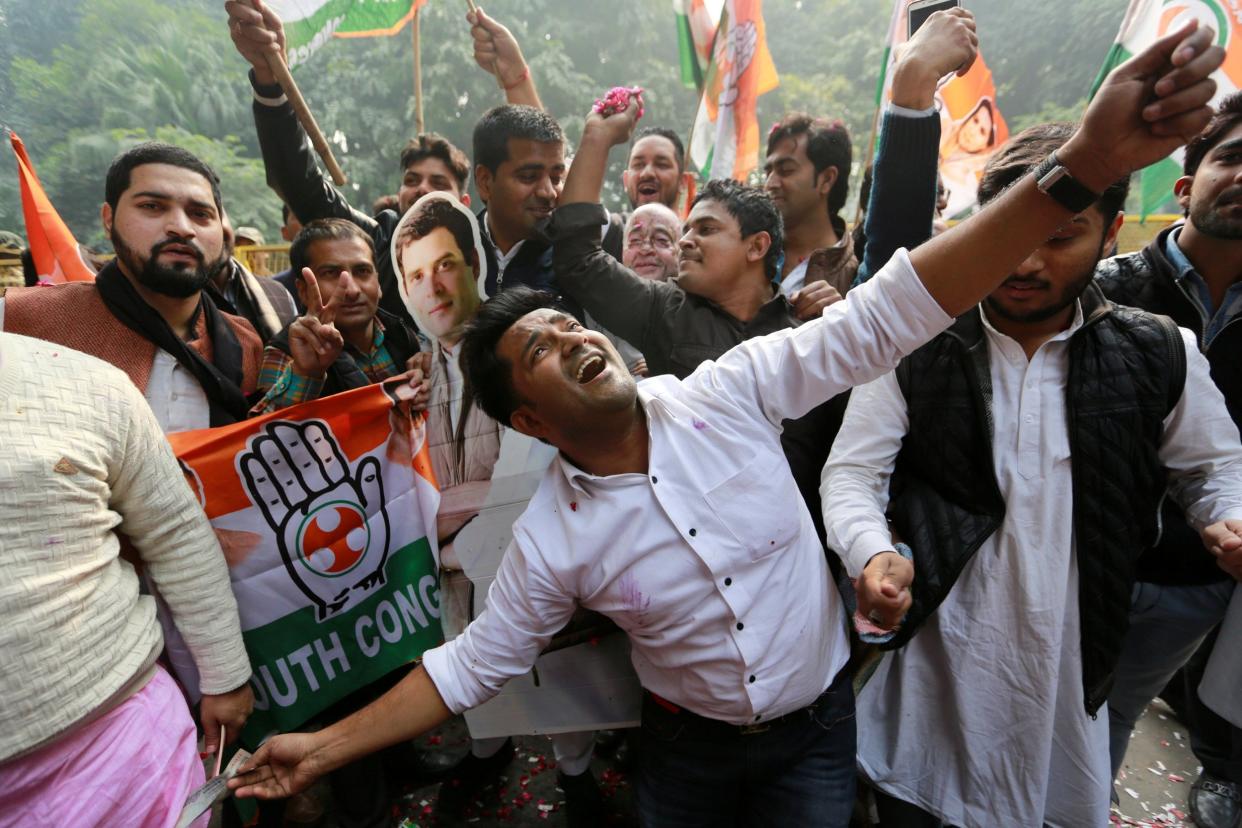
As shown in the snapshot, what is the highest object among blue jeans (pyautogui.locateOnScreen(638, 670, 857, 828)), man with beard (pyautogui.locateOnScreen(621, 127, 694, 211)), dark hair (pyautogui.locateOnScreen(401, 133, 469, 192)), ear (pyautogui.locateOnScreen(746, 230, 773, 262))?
dark hair (pyautogui.locateOnScreen(401, 133, 469, 192))

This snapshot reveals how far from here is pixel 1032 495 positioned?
5.46 ft

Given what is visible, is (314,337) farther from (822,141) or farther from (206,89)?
(206,89)

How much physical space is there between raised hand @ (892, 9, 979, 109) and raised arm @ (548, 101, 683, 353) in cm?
87

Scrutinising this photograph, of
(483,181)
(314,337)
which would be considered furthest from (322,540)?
(483,181)

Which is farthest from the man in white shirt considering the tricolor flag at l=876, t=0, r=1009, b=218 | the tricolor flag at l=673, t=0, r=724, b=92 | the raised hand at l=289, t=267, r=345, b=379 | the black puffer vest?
the tricolor flag at l=876, t=0, r=1009, b=218

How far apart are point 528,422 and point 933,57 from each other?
5.02 feet

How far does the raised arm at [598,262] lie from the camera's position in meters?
2.11

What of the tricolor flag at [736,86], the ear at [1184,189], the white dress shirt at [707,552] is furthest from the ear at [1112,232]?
the tricolor flag at [736,86]

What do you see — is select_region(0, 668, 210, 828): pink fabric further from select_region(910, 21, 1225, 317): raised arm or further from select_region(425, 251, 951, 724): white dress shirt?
select_region(910, 21, 1225, 317): raised arm

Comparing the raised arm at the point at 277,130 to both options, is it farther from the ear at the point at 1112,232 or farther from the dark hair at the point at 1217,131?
the dark hair at the point at 1217,131

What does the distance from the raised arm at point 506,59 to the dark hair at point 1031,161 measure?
170 centimetres

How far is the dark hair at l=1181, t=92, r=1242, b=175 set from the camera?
2.23 meters

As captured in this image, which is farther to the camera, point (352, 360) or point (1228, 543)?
point (352, 360)

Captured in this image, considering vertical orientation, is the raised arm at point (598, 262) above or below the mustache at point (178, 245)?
below
